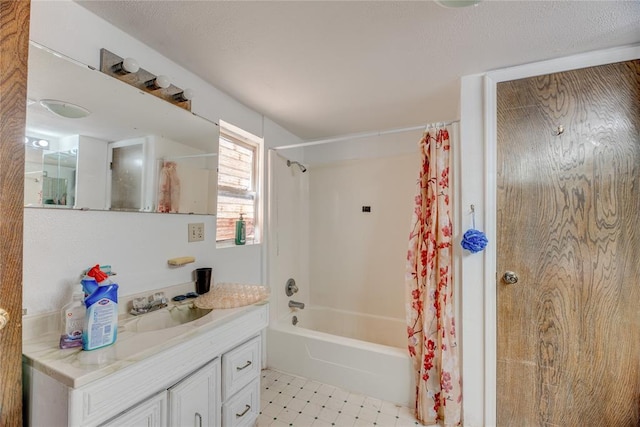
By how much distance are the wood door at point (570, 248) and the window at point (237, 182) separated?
5.89ft

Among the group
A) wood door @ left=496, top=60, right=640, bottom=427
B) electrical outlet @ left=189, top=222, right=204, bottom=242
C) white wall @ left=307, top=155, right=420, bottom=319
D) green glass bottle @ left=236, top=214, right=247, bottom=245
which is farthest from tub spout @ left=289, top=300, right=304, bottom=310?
A: wood door @ left=496, top=60, right=640, bottom=427

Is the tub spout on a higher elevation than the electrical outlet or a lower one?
lower

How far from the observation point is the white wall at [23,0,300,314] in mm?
1022

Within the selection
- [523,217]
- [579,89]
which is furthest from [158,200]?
[579,89]

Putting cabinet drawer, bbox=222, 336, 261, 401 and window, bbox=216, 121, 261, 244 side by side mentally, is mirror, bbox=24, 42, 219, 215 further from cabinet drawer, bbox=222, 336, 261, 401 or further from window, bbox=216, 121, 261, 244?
cabinet drawer, bbox=222, 336, 261, 401

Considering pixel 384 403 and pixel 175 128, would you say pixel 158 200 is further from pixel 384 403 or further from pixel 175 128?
pixel 384 403

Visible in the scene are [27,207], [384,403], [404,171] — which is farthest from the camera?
[404,171]

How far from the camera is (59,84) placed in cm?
109

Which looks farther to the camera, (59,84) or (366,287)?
(366,287)

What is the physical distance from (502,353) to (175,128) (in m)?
2.33

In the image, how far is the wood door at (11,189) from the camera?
2.40 ft

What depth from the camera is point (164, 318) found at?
53.0 inches

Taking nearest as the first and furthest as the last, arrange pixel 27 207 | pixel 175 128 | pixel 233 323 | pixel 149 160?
pixel 27 207
pixel 233 323
pixel 149 160
pixel 175 128

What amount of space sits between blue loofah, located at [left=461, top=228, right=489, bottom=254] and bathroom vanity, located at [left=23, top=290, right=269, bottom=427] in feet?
4.08
